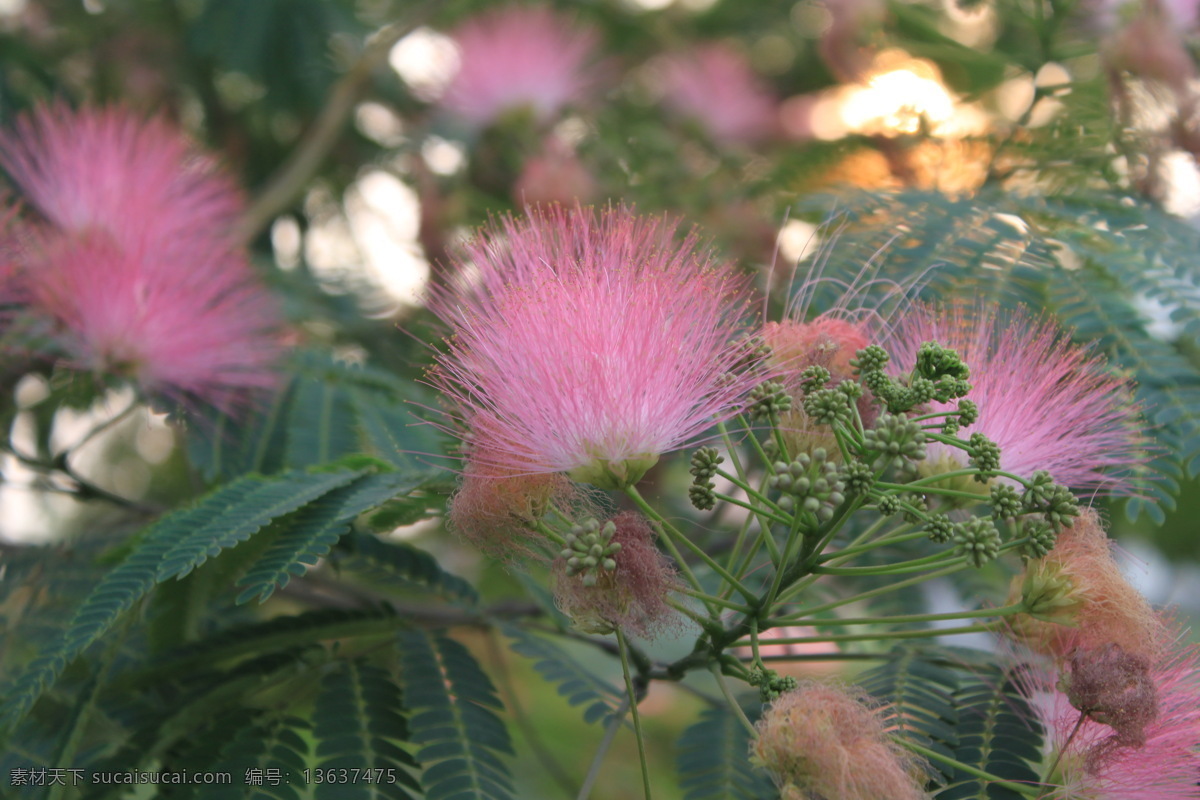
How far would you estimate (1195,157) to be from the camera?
8.85 ft

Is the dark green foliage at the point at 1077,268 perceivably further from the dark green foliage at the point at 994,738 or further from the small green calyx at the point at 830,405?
the small green calyx at the point at 830,405

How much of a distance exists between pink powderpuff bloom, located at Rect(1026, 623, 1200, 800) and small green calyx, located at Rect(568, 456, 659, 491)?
29.6 inches

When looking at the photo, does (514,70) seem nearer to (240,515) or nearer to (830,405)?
(240,515)

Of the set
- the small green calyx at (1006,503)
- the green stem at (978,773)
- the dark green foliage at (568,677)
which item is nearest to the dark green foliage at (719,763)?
the dark green foliage at (568,677)

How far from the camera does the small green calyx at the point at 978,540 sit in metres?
1.37

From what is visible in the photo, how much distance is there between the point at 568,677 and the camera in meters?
1.98

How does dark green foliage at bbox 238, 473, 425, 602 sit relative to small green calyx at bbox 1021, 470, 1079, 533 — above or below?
below

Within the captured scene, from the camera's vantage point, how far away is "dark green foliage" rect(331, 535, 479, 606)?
2.16m

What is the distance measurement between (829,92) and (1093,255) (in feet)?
9.07

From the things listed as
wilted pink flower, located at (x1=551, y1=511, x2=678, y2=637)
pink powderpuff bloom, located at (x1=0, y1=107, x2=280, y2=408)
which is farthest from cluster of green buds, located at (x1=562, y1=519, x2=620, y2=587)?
pink powderpuff bloom, located at (x1=0, y1=107, x2=280, y2=408)

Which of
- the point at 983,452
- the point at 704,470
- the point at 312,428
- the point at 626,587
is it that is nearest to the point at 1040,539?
the point at 983,452

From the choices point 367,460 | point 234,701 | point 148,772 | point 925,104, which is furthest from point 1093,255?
point 148,772

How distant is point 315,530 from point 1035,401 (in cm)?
127

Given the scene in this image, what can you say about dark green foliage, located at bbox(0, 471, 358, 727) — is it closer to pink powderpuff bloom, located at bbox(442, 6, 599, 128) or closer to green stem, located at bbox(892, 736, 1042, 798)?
green stem, located at bbox(892, 736, 1042, 798)
